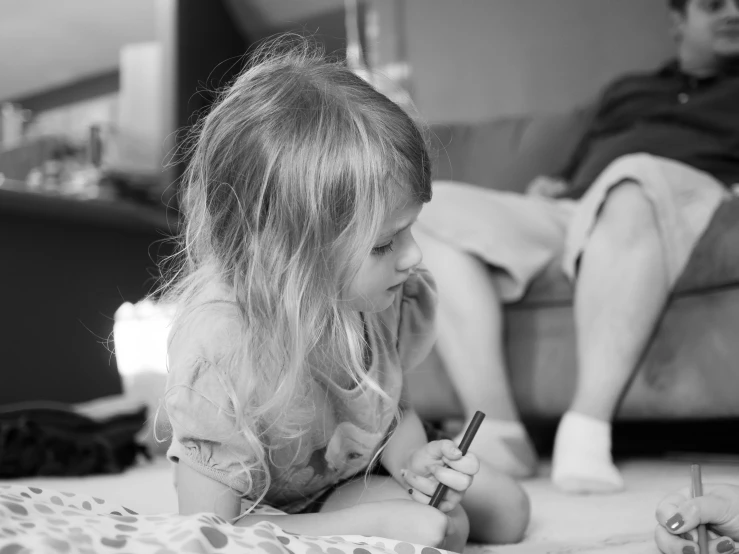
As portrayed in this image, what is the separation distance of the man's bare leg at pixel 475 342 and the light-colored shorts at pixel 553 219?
0.12 feet

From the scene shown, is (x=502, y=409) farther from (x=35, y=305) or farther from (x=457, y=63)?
(x=457, y=63)

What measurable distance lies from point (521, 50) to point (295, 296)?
6.28ft

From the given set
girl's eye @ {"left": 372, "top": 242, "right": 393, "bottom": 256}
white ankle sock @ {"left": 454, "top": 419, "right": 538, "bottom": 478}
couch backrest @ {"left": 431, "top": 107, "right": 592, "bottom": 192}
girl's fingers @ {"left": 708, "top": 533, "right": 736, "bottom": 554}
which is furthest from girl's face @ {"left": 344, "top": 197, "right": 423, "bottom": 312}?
couch backrest @ {"left": 431, "top": 107, "right": 592, "bottom": 192}

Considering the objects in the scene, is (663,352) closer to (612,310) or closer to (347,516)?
(612,310)

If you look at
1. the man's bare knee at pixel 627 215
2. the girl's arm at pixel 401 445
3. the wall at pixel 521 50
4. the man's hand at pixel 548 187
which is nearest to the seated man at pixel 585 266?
the man's bare knee at pixel 627 215

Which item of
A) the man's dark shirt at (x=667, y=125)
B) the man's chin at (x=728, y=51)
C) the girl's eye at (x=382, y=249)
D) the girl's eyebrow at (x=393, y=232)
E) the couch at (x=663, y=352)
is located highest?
the man's chin at (x=728, y=51)

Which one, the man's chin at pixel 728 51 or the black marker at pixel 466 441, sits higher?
the man's chin at pixel 728 51

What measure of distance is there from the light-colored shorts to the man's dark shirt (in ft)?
0.52

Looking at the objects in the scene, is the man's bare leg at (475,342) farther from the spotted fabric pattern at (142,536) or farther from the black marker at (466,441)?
the spotted fabric pattern at (142,536)

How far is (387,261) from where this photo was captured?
72 centimetres

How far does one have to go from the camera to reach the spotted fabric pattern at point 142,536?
514 millimetres

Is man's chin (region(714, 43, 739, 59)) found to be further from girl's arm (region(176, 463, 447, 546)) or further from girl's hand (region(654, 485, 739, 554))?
girl's arm (region(176, 463, 447, 546))

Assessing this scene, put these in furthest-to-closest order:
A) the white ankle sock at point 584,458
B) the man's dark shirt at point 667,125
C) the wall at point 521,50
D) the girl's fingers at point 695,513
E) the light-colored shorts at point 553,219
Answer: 1. the wall at point 521,50
2. the man's dark shirt at point 667,125
3. the light-colored shorts at point 553,219
4. the white ankle sock at point 584,458
5. the girl's fingers at point 695,513

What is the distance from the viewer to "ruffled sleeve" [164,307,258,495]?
674 mm
